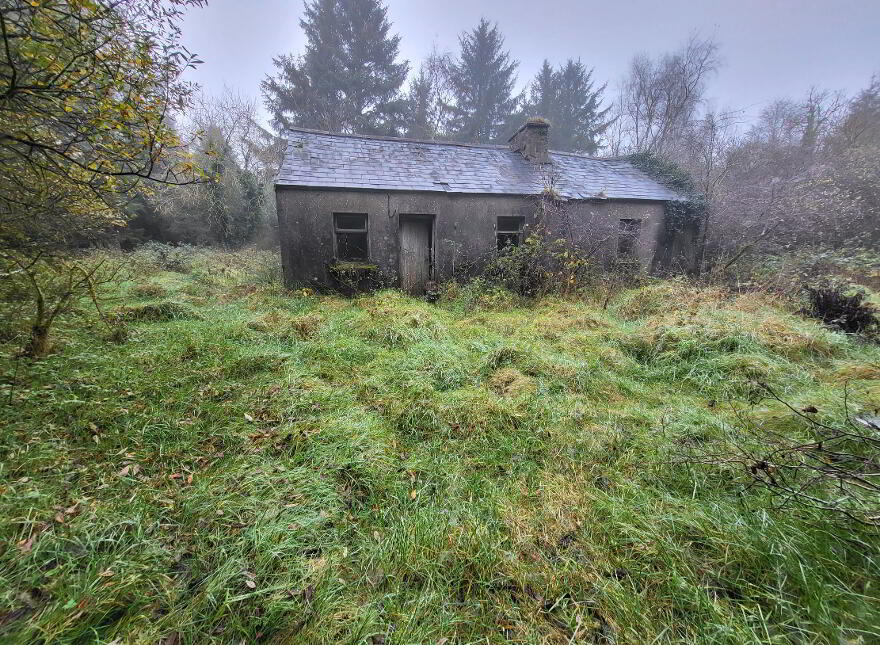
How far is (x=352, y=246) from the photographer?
933 cm

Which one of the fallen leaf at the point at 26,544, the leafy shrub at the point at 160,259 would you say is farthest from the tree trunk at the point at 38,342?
the leafy shrub at the point at 160,259

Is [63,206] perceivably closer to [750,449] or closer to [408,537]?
[408,537]

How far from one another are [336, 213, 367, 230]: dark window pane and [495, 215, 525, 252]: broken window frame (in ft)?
12.5

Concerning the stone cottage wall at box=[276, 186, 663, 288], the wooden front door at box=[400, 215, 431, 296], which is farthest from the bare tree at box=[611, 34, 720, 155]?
the wooden front door at box=[400, 215, 431, 296]

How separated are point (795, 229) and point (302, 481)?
13228 millimetres

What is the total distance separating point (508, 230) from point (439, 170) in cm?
269

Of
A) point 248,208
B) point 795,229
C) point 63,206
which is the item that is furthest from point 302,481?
point 248,208

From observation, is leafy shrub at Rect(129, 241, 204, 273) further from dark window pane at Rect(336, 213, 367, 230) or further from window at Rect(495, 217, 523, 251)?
window at Rect(495, 217, 523, 251)

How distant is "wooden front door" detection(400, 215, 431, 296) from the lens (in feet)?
30.0

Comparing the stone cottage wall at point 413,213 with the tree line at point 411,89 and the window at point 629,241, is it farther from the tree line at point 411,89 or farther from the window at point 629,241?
the tree line at point 411,89

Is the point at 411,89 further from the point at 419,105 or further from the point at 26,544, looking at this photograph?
the point at 26,544

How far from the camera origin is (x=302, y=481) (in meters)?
2.20

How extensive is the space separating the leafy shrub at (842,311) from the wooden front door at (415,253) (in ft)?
25.7

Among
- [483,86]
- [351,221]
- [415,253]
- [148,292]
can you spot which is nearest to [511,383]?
[415,253]
